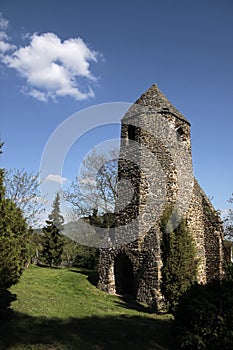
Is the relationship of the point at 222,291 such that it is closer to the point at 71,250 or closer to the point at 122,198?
the point at 122,198

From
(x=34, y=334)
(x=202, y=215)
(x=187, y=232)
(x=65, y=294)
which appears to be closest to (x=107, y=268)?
(x=65, y=294)

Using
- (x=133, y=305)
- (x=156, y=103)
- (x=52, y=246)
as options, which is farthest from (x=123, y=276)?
(x=52, y=246)

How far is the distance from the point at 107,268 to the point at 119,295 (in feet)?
4.43

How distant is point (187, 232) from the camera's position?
12250 millimetres

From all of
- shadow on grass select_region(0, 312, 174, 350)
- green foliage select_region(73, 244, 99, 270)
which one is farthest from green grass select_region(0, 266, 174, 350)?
green foliage select_region(73, 244, 99, 270)

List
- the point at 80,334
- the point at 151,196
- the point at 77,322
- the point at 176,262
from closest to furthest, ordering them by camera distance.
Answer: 1. the point at 80,334
2. the point at 77,322
3. the point at 176,262
4. the point at 151,196

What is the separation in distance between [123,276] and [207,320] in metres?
9.12

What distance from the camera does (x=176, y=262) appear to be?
1182 centimetres

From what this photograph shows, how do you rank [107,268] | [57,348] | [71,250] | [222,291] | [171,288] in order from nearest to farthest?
[57,348], [222,291], [171,288], [107,268], [71,250]

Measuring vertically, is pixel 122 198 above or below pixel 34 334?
above

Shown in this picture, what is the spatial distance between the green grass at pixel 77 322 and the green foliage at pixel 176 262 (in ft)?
3.57

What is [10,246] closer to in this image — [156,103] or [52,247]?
[156,103]

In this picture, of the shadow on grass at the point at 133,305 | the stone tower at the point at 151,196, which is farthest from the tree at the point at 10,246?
the stone tower at the point at 151,196

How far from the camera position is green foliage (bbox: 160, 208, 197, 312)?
11.7 m
